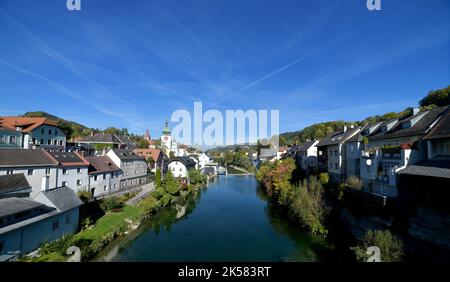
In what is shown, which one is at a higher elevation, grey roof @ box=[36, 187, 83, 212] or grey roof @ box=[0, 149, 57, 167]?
grey roof @ box=[0, 149, 57, 167]

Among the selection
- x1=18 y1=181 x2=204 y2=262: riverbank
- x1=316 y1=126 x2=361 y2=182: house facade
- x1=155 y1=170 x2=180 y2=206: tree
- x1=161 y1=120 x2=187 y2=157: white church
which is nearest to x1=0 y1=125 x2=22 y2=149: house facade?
x1=18 y1=181 x2=204 y2=262: riverbank

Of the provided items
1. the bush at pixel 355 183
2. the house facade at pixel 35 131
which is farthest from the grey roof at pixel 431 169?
the house facade at pixel 35 131

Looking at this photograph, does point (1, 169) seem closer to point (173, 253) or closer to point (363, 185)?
point (173, 253)

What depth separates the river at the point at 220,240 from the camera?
11516 mm

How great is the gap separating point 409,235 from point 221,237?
30.3 feet

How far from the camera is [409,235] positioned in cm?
938

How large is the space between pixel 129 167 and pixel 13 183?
14.7 metres

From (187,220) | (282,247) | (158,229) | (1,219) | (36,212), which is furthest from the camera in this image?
(187,220)

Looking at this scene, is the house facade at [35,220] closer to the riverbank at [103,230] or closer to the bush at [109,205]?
the riverbank at [103,230]

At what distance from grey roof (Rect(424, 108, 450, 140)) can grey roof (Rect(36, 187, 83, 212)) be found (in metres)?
17.5

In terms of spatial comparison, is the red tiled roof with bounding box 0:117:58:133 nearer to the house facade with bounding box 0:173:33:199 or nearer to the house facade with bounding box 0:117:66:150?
the house facade with bounding box 0:117:66:150

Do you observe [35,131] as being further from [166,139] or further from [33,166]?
[166,139]

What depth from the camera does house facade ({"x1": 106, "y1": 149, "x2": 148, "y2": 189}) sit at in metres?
25.8
